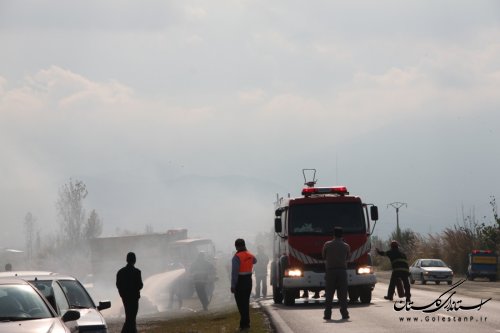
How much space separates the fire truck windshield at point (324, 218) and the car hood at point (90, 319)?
12.4 m

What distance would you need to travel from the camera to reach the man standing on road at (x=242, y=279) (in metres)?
20.5

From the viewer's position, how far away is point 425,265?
170 ft

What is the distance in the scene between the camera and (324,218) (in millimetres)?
27734

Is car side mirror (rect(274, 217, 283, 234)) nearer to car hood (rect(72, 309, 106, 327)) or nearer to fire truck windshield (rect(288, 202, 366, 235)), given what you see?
fire truck windshield (rect(288, 202, 366, 235))

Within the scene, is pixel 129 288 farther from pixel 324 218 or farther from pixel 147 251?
pixel 147 251

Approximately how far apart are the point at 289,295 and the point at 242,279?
Result: 27.2 feet

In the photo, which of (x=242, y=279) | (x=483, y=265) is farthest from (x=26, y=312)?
(x=483, y=265)

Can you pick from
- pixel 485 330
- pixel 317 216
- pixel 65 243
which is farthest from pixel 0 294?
pixel 65 243

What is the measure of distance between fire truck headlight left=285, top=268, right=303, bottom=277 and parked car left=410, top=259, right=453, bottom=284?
77.7 feet

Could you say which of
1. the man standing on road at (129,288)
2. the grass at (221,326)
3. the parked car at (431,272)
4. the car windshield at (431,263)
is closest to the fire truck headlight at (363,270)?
the grass at (221,326)

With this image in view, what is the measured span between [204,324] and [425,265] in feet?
93.8

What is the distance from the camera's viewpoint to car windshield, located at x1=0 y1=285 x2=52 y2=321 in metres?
12.4

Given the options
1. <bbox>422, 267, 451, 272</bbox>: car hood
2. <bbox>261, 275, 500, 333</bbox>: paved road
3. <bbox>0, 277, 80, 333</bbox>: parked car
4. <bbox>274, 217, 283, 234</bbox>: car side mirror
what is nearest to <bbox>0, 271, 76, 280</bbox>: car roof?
<bbox>0, 277, 80, 333</bbox>: parked car

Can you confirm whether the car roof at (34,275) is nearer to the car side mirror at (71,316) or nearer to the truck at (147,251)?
the car side mirror at (71,316)
